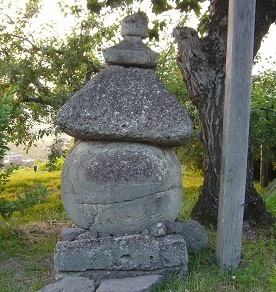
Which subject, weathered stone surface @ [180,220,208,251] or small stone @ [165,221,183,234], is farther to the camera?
weathered stone surface @ [180,220,208,251]

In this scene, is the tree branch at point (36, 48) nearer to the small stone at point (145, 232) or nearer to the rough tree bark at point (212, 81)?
the rough tree bark at point (212, 81)

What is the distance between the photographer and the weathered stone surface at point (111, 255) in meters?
3.91

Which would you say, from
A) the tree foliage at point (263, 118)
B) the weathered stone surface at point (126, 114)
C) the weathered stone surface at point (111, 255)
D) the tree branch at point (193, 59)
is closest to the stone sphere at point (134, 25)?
the weathered stone surface at point (126, 114)

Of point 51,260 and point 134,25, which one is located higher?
point 134,25

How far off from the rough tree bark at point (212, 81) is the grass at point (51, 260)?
34 centimetres

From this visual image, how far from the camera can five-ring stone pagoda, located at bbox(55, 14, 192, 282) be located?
3.91 meters

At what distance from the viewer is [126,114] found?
391cm

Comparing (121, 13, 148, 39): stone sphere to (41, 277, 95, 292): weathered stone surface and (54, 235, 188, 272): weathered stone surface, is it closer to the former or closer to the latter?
(54, 235, 188, 272): weathered stone surface

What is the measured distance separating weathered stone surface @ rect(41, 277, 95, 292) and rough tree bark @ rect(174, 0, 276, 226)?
2237 mm

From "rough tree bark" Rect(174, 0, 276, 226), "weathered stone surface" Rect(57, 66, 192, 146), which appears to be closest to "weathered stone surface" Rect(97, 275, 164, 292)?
"weathered stone surface" Rect(57, 66, 192, 146)

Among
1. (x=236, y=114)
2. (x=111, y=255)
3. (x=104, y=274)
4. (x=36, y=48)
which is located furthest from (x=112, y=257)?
(x=36, y=48)

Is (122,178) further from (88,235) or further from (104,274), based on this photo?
(104,274)

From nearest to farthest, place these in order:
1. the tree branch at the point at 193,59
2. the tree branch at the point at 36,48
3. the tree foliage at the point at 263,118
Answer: the tree branch at the point at 193,59 → the tree branch at the point at 36,48 → the tree foliage at the point at 263,118

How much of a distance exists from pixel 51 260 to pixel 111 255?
114cm
